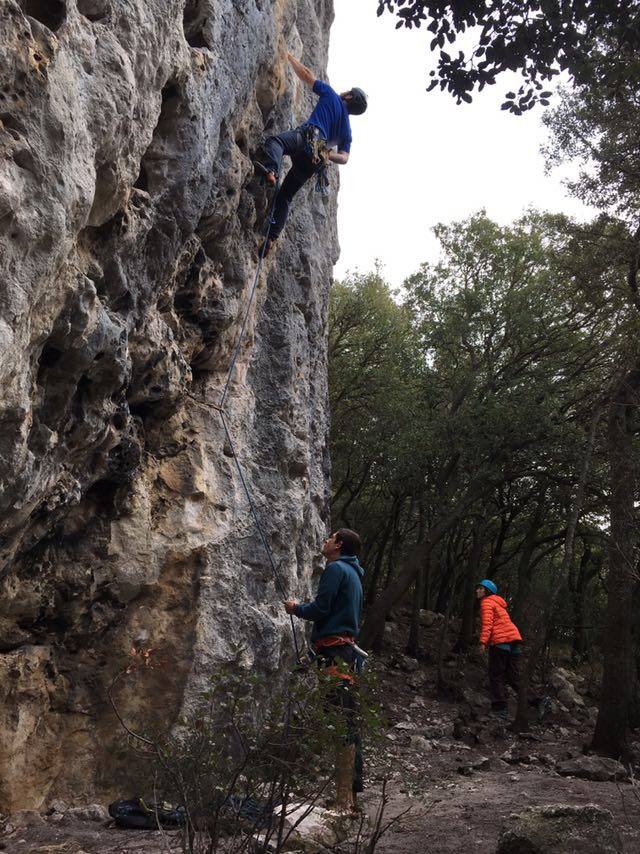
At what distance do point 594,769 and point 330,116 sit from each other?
7.71 metres

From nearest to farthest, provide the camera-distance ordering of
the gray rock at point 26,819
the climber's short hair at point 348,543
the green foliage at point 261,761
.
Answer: the green foliage at point 261,761
the gray rock at point 26,819
the climber's short hair at point 348,543

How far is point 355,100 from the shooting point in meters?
9.07

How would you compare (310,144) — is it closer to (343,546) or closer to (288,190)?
(288,190)

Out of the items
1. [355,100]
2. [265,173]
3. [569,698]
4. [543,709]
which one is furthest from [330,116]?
[569,698]

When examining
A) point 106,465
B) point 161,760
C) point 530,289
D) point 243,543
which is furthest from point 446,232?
point 161,760

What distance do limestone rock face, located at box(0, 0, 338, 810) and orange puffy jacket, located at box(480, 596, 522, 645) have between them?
502 cm

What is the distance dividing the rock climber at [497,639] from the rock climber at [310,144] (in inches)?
285

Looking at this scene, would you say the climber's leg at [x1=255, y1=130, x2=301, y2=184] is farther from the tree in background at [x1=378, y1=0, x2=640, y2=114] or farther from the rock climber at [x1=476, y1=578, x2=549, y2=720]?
the rock climber at [x1=476, y1=578, x2=549, y2=720]

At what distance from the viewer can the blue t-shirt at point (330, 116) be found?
342 inches

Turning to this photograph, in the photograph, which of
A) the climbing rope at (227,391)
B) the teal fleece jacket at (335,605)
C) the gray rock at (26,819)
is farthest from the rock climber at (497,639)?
the gray rock at (26,819)

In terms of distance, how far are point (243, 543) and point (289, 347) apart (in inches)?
107

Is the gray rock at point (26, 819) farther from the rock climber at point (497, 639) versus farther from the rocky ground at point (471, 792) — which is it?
the rock climber at point (497, 639)

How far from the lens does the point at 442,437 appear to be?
18594 millimetres

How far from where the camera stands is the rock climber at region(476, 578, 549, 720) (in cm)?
1325
